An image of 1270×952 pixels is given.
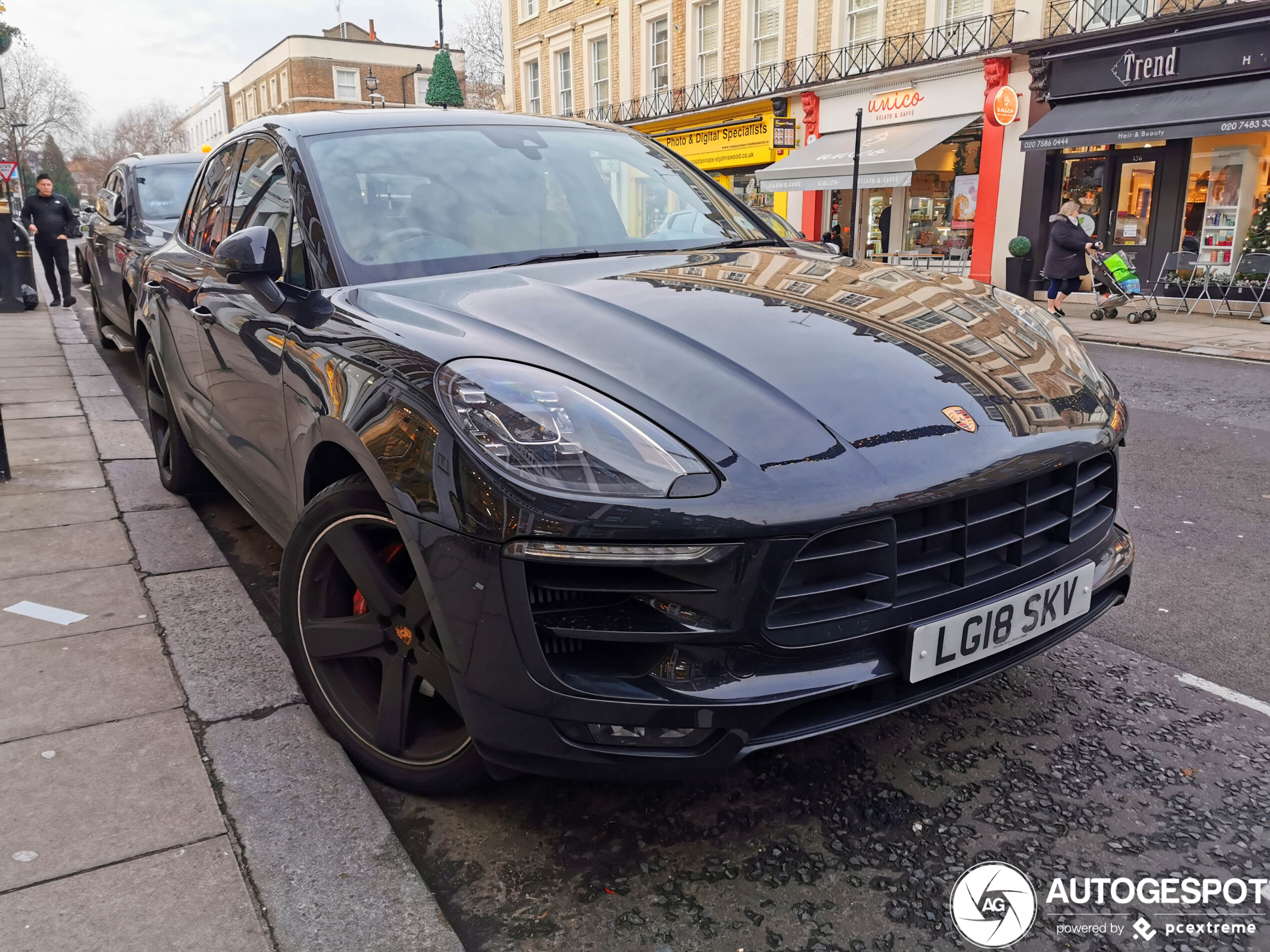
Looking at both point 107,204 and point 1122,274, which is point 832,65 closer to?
point 1122,274

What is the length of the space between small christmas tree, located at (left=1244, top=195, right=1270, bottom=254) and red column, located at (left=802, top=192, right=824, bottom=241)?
34.6ft

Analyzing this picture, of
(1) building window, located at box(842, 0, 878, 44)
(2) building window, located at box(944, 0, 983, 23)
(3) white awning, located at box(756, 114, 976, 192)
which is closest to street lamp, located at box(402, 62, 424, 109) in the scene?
(3) white awning, located at box(756, 114, 976, 192)

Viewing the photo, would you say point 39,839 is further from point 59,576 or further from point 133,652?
point 59,576

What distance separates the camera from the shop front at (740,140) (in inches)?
963

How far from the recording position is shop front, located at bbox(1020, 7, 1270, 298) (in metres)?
14.9

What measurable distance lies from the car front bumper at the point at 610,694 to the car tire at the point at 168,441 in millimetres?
3072

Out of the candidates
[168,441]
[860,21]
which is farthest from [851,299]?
[860,21]

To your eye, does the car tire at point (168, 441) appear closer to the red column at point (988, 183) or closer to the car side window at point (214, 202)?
the car side window at point (214, 202)

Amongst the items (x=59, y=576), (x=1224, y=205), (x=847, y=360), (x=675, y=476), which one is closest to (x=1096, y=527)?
(x=847, y=360)

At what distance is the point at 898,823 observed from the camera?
2.26 metres

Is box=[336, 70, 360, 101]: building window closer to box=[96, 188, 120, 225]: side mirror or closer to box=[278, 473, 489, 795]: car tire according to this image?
box=[96, 188, 120, 225]: side mirror

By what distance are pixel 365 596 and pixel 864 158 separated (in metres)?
21.3

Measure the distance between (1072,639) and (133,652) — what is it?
3.01m

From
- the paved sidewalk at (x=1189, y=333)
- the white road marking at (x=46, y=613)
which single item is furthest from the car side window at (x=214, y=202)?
the paved sidewalk at (x=1189, y=333)
